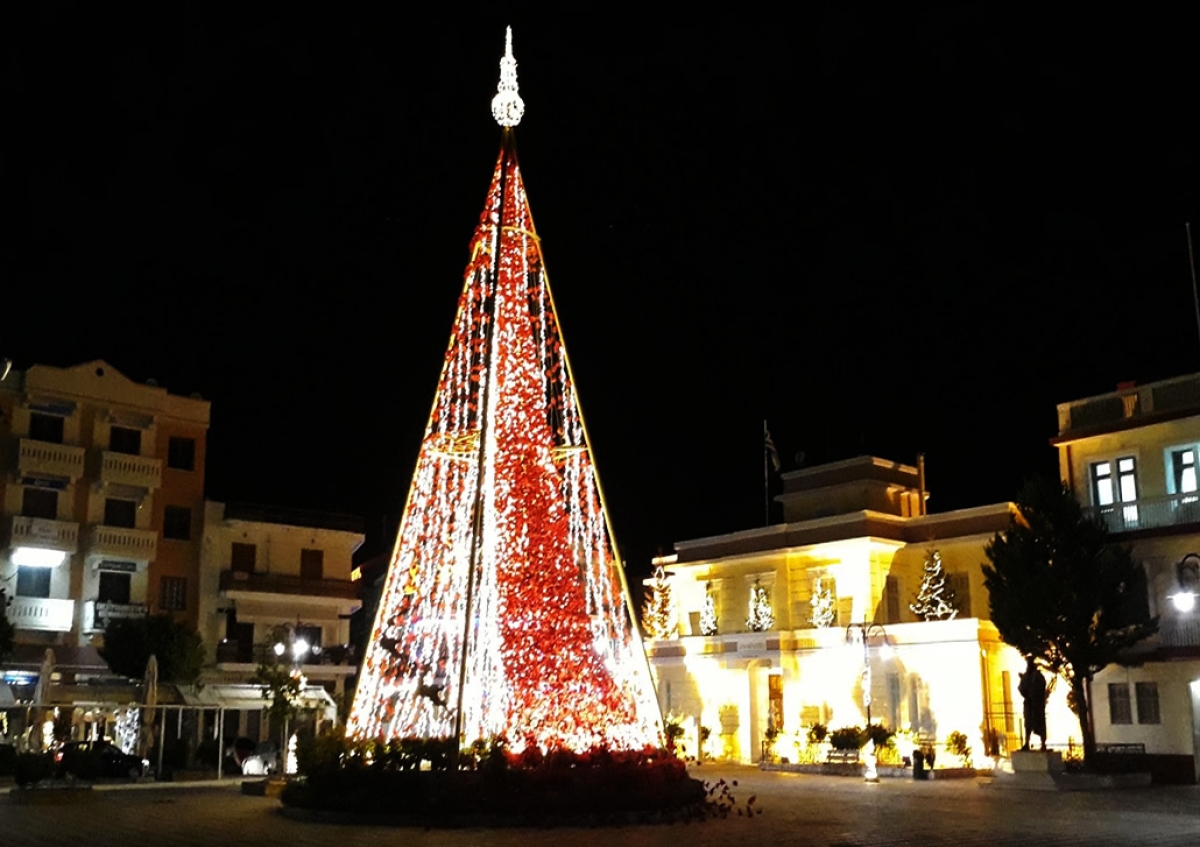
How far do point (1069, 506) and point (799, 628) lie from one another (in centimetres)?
1273

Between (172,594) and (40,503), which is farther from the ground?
(40,503)

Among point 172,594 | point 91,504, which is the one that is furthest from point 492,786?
point 172,594

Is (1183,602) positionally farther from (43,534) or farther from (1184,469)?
(43,534)

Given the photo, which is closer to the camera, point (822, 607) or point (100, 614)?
point (822, 607)

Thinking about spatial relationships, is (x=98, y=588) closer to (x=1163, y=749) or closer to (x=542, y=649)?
(x=542, y=649)

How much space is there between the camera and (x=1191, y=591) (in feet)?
113

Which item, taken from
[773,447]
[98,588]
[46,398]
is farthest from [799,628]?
[46,398]

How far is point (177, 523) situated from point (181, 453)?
2726 mm

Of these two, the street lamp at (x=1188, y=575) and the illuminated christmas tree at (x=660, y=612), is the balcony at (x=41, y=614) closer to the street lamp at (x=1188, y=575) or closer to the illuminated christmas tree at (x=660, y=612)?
the illuminated christmas tree at (x=660, y=612)

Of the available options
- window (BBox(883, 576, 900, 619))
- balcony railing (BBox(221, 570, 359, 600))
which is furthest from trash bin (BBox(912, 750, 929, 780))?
balcony railing (BBox(221, 570, 359, 600))

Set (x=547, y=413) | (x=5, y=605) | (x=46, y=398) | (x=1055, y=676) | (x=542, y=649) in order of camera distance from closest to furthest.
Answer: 1. (x=542, y=649)
2. (x=547, y=413)
3. (x=1055, y=676)
4. (x=5, y=605)
5. (x=46, y=398)

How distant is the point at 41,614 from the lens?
1743 inches

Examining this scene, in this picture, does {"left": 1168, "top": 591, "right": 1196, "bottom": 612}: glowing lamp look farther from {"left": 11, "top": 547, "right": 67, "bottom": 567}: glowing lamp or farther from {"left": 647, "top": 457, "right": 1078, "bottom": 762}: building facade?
{"left": 11, "top": 547, "right": 67, "bottom": 567}: glowing lamp

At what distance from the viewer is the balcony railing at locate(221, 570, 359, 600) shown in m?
49.1
